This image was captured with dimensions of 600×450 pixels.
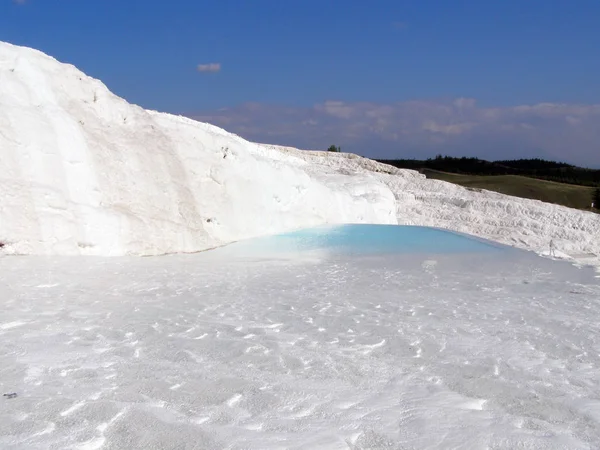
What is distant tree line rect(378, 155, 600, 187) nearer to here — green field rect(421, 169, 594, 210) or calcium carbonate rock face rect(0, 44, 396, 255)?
green field rect(421, 169, 594, 210)

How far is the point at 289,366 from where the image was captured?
13.4 ft

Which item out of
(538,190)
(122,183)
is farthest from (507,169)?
(122,183)

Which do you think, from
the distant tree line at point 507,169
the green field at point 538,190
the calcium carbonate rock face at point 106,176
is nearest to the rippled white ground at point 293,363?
the calcium carbonate rock face at point 106,176

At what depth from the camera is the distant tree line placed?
5828 centimetres

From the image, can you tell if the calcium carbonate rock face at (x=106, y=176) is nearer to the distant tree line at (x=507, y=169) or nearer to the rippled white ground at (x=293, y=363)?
the rippled white ground at (x=293, y=363)

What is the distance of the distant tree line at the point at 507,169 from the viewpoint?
58.3m

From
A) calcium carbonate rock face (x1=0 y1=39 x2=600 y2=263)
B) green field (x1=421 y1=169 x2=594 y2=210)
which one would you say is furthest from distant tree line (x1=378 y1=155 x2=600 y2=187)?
calcium carbonate rock face (x1=0 y1=39 x2=600 y2=263)

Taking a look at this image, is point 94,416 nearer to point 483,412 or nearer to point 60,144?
point 483,412

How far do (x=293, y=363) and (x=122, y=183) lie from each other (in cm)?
682

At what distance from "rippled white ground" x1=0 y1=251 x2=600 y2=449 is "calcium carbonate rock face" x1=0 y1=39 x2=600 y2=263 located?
68.6 inches

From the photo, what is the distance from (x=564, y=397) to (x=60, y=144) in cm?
830

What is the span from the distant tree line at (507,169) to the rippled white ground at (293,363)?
50.3 m

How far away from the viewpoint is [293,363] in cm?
417

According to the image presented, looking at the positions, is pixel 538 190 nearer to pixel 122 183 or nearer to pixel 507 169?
pixel 507 169
